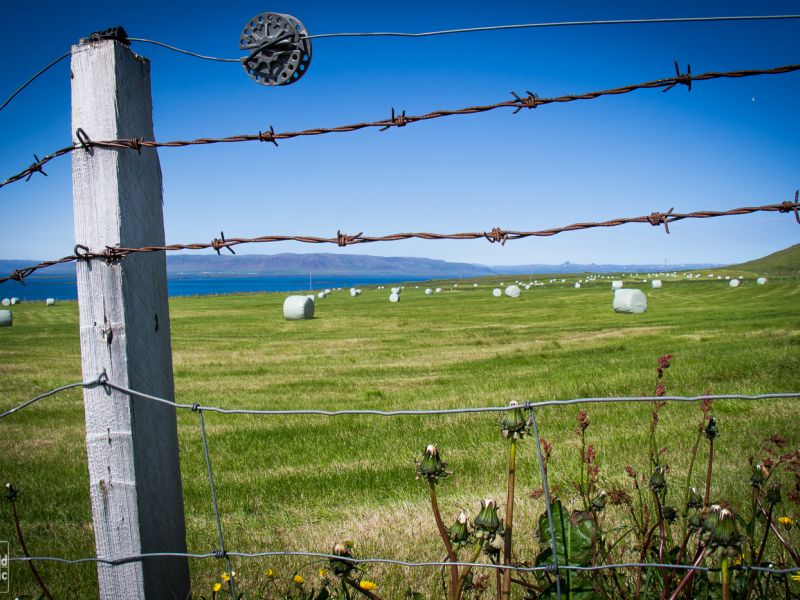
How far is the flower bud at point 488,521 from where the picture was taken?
6.87 ft

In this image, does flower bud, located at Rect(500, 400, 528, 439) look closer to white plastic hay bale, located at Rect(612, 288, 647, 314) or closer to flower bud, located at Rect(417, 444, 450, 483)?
flower bud, located at Rect(417, 444, 450, 483)

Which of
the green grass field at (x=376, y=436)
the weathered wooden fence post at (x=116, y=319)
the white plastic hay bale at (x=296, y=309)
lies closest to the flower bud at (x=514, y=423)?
the weathered wooden fence post at (x=116, y=319)

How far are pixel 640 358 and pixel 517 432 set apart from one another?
11413 millimetres

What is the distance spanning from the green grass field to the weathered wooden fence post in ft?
4.10

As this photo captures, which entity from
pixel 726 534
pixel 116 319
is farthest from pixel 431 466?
pixel 116 319

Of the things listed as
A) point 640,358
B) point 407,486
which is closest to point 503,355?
point 640,358

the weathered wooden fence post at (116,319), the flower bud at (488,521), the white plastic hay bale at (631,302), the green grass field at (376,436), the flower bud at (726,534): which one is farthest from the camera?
the white plastic hay bale at (631,302)

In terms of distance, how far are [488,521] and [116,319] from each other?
1.66 m

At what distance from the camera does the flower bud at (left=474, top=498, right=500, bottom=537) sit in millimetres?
2094

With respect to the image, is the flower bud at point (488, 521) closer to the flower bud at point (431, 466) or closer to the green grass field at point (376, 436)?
the flower bud at point (431, 466)

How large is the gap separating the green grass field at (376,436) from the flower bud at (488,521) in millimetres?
1538

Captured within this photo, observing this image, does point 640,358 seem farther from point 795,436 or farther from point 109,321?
point 109,321

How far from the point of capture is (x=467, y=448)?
6656 millimetres

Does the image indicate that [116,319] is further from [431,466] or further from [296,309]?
[296,309]
